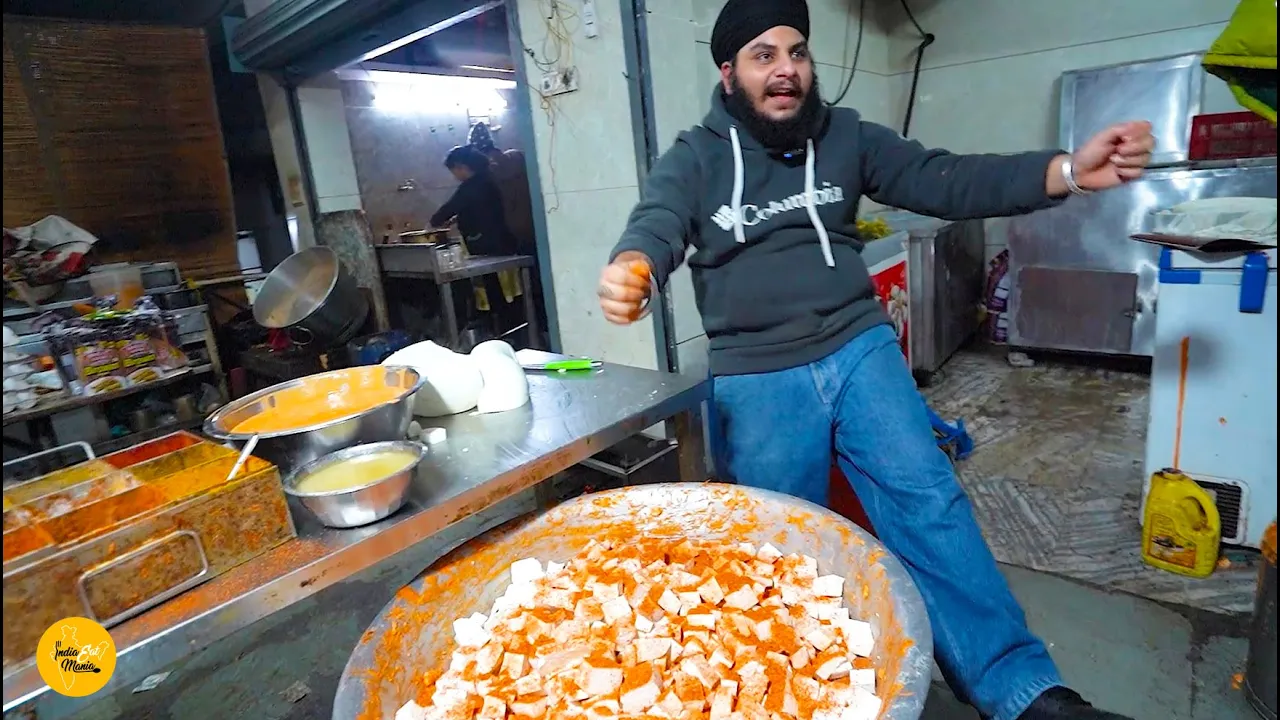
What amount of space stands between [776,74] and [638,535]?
3.90 feet

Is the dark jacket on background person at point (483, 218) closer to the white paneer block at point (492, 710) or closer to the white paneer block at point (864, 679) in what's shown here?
the white paneer block at point (492, 710)

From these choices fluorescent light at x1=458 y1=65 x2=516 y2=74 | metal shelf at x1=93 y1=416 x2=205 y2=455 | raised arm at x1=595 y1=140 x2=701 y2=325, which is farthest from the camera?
fluorescent light at x1=458 y1=65 x2=516 y2=74

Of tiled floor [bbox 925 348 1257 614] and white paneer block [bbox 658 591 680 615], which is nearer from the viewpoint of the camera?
white paneer block [bbox 658 591 680 615]

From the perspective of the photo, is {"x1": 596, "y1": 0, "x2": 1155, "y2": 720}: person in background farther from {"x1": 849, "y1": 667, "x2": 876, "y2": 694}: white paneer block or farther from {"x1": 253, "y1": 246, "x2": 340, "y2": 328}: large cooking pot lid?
{"x1": 253, "y1": 246, "x2": 340, "y2": 328}: large cooking pot lid

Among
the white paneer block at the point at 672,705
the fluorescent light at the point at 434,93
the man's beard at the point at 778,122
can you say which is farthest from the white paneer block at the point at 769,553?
the fluorescent light at the point at 434,93

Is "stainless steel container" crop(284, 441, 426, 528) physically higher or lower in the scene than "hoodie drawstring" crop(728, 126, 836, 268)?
lower

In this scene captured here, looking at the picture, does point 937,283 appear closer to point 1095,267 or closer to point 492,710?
point 1095,267

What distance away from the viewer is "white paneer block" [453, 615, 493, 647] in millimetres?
1314

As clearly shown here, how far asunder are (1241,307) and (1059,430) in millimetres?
1410

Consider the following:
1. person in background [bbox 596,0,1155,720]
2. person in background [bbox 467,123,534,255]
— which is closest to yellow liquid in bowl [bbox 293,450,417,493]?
person in background [bbox 596,0,1155,720]

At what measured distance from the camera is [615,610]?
4.27ft

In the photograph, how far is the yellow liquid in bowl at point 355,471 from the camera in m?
1.24

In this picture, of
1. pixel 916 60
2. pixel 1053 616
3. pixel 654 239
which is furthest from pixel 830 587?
pixel 916 60

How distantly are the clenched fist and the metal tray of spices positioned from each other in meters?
0.66
